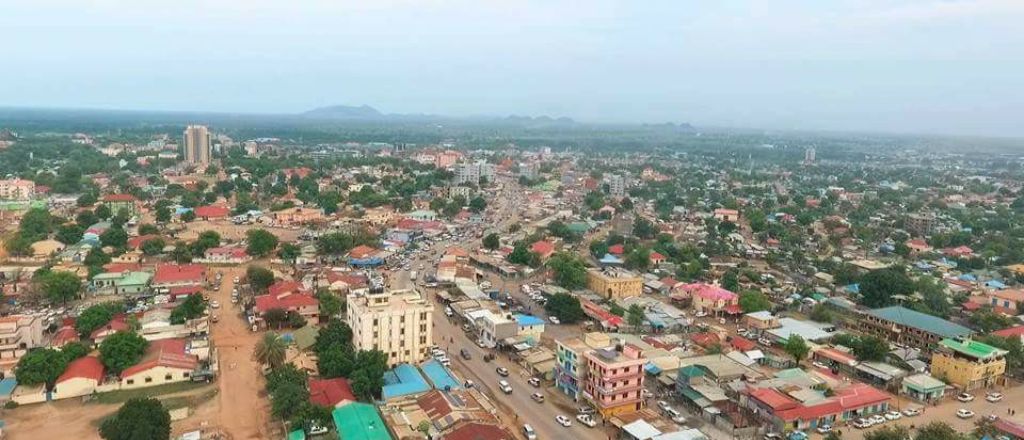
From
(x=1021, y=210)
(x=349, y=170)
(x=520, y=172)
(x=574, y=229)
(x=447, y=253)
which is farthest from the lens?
(x=520, y=172)

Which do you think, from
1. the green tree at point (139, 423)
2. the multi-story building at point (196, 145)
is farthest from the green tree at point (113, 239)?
the multi-story building at point (196, 145)

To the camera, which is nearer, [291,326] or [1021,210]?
[291,326]

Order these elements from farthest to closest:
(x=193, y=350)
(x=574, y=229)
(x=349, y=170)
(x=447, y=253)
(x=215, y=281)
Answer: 1. (x=349, y=170)
2. (x=574, y=229)
3. (x=447, y=253)
4. (x=215, y=281)
5. (x=193, y=350)

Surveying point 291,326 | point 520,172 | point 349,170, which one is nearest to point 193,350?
point 291,326

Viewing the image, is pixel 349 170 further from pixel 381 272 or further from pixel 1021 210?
pixel 1021 210

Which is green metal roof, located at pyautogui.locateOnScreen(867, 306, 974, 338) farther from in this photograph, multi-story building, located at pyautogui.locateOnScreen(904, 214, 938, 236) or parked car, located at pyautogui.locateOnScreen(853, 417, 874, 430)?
multi-story building, located at pyautogui.locateOnScreen(904, 214, 938, 236)

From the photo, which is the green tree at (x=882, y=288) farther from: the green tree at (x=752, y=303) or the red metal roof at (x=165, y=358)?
the red metal roof at (x=165, y=358)

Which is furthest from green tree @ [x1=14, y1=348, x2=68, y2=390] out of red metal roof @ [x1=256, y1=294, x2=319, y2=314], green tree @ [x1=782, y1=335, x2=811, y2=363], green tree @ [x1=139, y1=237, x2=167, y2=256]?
green tree @ [x1=782, y1=335, x2=811, y2=363]
